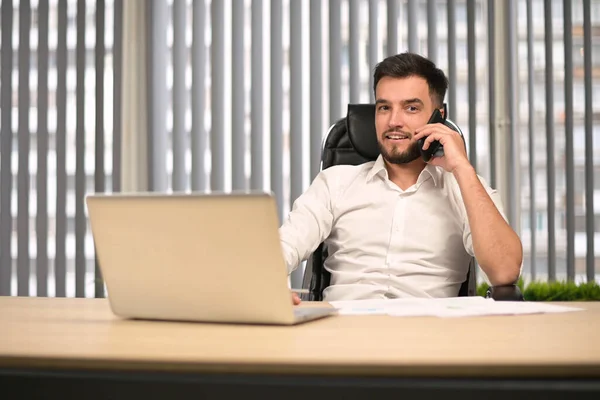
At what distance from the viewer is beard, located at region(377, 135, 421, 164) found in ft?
7.60

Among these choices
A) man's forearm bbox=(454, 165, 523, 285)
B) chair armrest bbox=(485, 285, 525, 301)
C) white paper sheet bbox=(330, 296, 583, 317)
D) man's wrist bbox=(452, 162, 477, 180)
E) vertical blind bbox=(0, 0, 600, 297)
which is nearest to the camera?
white paper sheet bbox=(330, 296, 583, 317)

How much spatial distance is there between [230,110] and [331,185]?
5.96 ft

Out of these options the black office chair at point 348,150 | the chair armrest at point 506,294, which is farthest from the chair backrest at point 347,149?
the chair armrest at point 506,294

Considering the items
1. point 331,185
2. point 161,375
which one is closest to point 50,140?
point 331,185

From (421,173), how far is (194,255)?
55.4 inches

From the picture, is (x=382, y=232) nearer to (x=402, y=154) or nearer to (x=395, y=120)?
(x=402, y=154)

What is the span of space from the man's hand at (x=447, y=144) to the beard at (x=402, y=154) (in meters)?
0.08

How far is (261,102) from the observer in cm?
407

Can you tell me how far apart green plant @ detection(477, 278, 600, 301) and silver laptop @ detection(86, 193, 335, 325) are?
2890 mm

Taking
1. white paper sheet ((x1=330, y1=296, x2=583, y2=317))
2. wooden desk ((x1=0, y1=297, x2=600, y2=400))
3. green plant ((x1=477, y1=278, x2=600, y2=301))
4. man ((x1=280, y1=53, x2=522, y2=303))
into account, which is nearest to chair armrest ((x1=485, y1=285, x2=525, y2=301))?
white paper sheet ((x1=330, y1=296, x2=583, y2=317))

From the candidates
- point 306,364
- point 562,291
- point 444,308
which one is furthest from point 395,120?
point 562,291

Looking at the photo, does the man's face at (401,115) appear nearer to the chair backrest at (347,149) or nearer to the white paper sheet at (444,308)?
the chair backrest at (347,149)

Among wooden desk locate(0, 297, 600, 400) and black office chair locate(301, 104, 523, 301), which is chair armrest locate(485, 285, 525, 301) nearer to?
black office chair locate(301, 104, 523, 301)

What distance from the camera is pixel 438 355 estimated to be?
0.83 metres
